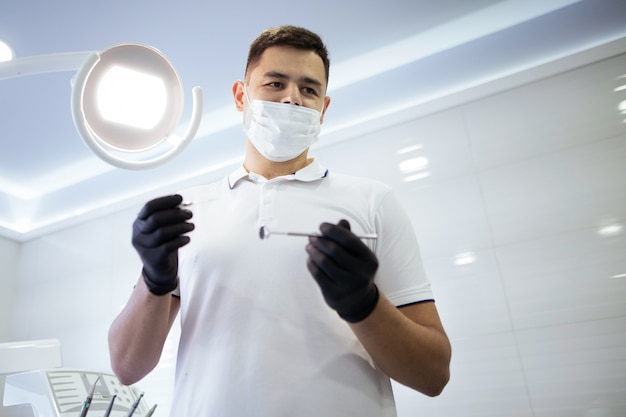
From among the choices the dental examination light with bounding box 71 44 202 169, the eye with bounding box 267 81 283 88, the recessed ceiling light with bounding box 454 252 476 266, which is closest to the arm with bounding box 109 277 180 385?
the dental examination light with bounding box 71 44 202 169

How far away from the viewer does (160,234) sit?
0.68m

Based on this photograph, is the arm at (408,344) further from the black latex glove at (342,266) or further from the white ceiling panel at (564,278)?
the white ceiling panel at (564,278)

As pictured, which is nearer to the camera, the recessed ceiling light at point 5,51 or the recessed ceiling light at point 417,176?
the recessed ceiling light at point 5,51

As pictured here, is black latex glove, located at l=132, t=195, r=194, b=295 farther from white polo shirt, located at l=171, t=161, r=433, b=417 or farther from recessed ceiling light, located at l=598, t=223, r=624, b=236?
recessed ceiling light, located at l=598, t=223, r=624, b=236

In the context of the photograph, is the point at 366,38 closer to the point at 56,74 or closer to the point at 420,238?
the point at 420,238

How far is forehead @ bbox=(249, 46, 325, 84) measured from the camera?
1.04 meters

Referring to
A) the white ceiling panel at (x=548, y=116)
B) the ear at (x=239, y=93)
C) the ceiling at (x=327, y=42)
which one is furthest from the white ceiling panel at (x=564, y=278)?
the ear at (x=239, y=93)

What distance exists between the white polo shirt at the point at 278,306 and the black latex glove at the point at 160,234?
0.12m

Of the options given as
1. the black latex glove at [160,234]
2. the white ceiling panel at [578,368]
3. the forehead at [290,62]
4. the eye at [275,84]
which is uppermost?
the forehead at [290,62]

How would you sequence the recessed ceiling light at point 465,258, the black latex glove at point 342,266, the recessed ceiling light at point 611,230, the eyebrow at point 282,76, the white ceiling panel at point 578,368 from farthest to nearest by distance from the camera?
the recessed ceiling light at point 465,258
the recessed ceiling light at point 611,230
the white ceiling panel at point 578,368
the eyebrow at point 282,76
the black latex glove at point 342,266

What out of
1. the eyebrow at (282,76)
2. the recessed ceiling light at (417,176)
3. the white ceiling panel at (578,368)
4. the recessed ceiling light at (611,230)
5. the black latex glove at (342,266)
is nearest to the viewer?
the black latex glove at (342,266)

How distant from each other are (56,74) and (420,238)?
1.76 meters

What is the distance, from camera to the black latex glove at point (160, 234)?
2.26 ft

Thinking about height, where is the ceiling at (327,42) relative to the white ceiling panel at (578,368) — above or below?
above
